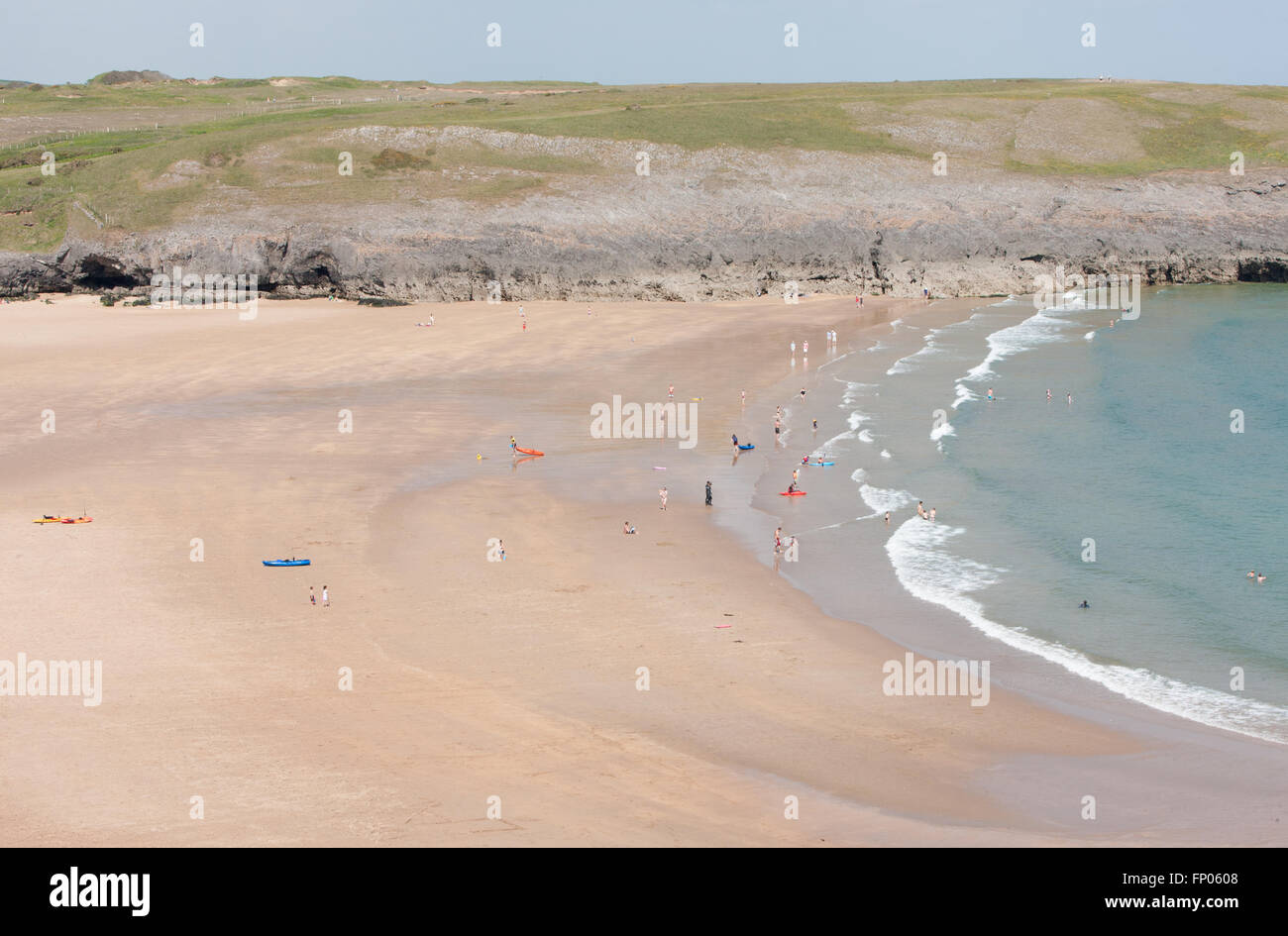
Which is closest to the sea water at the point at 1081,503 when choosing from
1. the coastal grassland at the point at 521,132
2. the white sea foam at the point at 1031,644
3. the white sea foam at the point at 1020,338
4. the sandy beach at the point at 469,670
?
the white sea foam at the point at 1031,644

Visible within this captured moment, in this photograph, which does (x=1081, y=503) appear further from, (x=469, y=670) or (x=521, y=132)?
(x=521, y=132)

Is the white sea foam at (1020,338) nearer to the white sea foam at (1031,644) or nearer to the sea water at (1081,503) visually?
the sea water at (1081,503)

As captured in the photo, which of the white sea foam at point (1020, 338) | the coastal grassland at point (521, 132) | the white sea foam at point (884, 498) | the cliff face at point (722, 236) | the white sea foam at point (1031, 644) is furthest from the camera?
the coastal grassland at point (521, 132)

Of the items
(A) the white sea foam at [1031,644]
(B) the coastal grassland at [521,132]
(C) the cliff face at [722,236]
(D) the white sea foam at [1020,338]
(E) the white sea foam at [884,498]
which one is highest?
(B) the coastal grassland at [521,132]

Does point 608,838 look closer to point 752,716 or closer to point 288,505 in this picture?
point 752,716

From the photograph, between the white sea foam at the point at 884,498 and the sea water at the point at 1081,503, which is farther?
the white sea foam at the point at 884,498

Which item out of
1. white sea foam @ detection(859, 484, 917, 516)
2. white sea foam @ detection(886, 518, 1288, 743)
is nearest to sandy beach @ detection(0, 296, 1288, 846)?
white sea foam @ detection(886, 518, 1288, 743)

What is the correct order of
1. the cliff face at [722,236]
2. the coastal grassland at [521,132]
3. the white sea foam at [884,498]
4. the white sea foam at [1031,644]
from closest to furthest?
the white sea foam at [1031,644], the white sea foam at [884,498], the cliff face at [722,236], the coastal grassland at [521,132]
